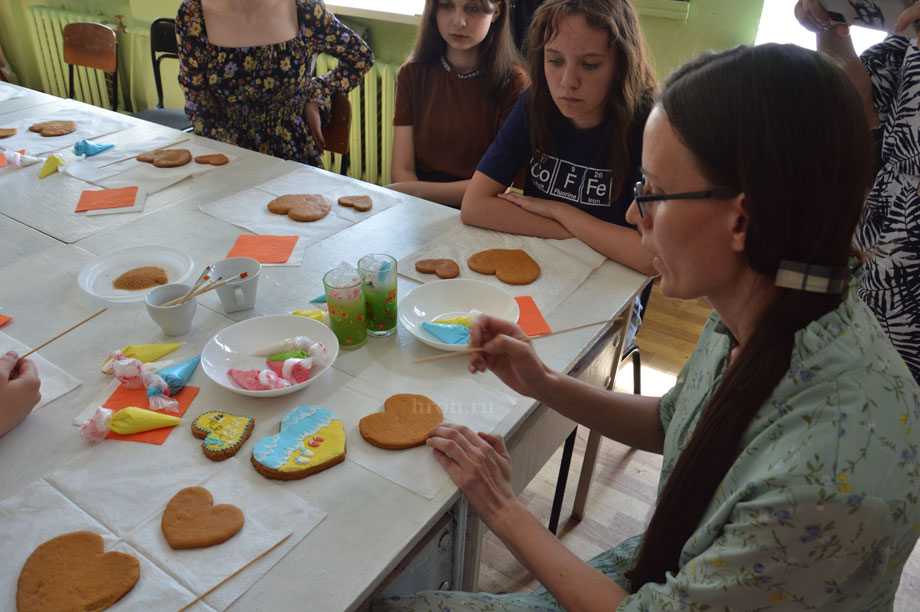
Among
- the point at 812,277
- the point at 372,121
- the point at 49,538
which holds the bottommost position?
the point at 372,121

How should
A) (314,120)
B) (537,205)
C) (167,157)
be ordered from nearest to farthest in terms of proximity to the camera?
(537,205)
(167,157)
(314,120)

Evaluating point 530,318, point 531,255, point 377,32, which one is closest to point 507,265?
point 531,255

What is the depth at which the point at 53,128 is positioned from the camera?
2.15 meters

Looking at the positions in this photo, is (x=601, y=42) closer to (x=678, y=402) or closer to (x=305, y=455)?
(x=678, y=402)

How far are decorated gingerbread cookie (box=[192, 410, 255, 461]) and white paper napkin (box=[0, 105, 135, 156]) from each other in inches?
61.4

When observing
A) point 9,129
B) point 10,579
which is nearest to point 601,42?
point 10,579

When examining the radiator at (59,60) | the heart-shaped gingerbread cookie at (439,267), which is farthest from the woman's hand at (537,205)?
the radiator at (59,60)

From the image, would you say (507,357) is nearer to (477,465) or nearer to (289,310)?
(477,465)

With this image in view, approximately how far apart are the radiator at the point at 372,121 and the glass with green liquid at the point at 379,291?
221 centimetres

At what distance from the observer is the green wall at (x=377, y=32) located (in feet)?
8.36

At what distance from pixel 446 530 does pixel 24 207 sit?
1.51m

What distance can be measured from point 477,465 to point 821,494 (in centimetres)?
45

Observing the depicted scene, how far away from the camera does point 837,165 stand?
64 centimetres

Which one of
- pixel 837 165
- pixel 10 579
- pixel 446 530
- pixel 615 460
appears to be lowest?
pixel 615 460
